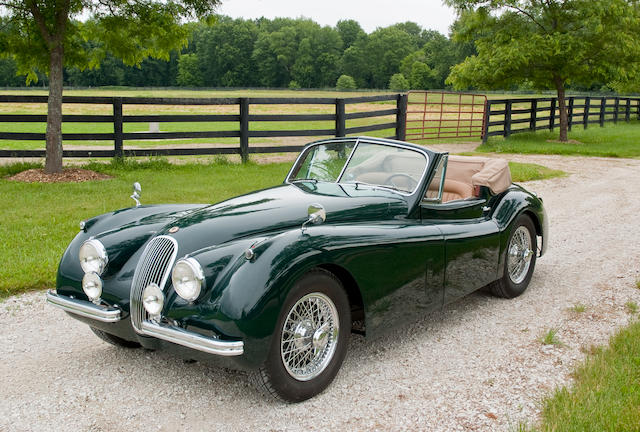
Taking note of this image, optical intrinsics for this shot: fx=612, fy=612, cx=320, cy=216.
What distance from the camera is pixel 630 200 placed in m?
11.0

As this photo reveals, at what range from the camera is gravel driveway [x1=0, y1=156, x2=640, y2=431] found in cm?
355

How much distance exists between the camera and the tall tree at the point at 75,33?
11.8 meters

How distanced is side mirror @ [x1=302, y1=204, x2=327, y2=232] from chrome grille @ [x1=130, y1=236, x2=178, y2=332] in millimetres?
882

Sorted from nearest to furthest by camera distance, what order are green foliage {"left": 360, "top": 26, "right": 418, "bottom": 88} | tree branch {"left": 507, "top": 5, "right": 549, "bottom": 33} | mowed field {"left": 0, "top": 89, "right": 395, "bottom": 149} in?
tree branch {"left": 507, "top": 5, "right": 549, "bottom": 33} → mowed field {"left": 0, "top": 89, "right": 395, "bottom": 149} → green foliage {"left": 360, "top": 26, "right": 418, "bottom": 88}

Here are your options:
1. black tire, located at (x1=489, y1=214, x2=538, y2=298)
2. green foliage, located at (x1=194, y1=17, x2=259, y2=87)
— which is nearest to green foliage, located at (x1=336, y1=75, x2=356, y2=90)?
green foliage, located at (x1=194, y1=17, x2=259, y2=87)

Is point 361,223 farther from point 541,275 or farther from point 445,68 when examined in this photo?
point 445,68

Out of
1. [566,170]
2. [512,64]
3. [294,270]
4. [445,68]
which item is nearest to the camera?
[294,270]

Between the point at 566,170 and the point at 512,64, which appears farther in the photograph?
the point at 512,64

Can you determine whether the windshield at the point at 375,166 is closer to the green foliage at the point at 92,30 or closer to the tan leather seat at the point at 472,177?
the tan leather seat at the point at 472,177

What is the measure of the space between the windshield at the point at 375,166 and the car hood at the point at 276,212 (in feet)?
0.47

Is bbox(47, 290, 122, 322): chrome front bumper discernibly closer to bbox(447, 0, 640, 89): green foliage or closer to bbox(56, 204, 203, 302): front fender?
bbox(56, 204, 203, 302): front fender

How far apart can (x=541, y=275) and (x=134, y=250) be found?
4.29m

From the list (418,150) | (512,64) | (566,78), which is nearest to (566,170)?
(512,64)

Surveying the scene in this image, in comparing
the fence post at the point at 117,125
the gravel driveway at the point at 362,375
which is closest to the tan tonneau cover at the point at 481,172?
the gravel driveway at the point at 362,375
